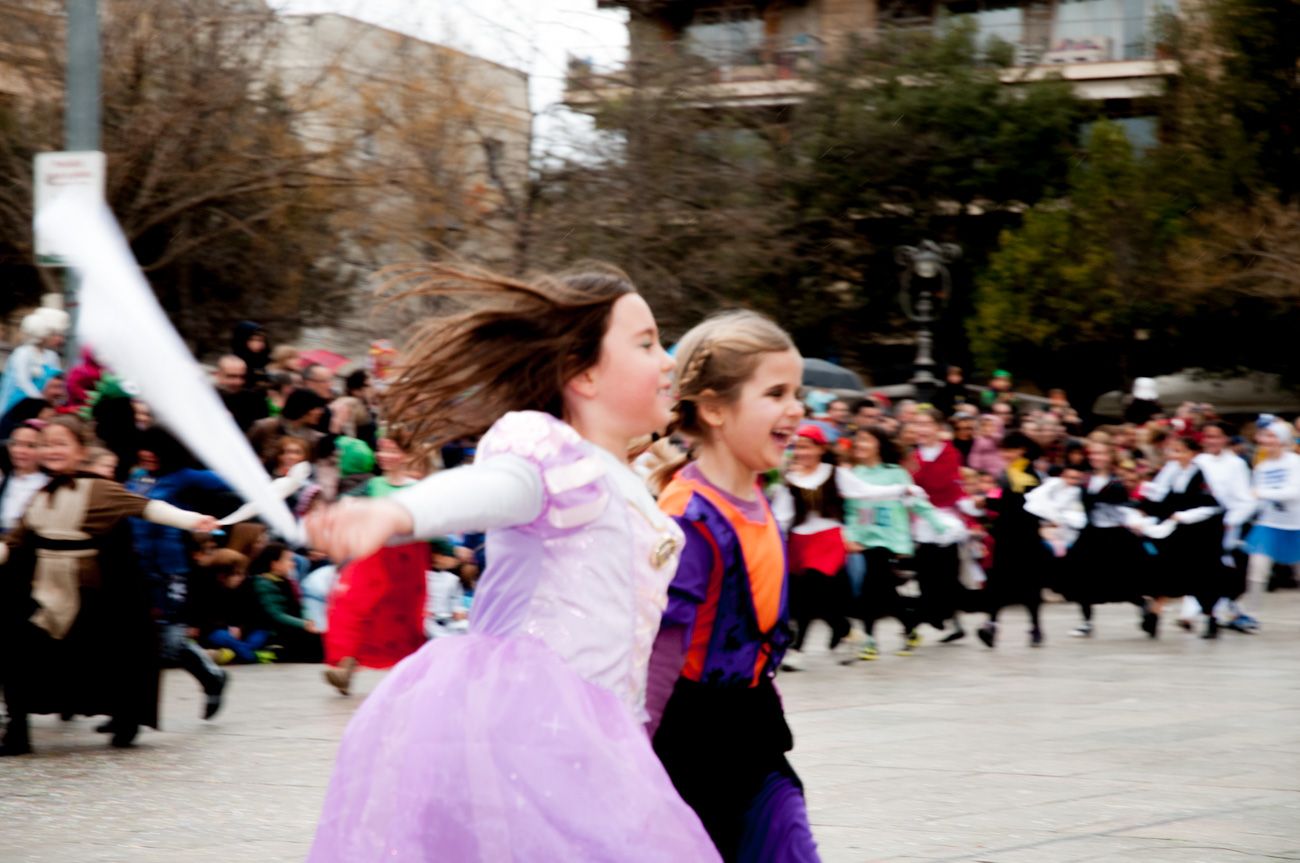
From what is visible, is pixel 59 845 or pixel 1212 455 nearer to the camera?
pixel 59 845

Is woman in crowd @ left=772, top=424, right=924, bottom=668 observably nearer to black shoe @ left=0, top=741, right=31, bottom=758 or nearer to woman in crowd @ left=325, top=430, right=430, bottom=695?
woman in crowd @ left=325, top=430, right=430, bottom=695

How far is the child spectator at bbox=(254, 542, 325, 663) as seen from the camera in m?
12.7

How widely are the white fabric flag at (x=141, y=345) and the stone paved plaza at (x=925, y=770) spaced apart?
11.8ft

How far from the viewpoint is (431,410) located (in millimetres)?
3295

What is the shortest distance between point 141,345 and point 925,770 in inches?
224

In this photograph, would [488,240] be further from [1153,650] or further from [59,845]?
[59,845]

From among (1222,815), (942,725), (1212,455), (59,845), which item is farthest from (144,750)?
(1212,455)

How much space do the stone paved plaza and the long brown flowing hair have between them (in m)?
2.85

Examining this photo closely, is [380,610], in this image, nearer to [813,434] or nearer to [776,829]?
[813,434]

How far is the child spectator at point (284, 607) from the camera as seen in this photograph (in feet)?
41.8

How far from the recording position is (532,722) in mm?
2900

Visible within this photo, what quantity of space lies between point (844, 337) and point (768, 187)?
10.9 m

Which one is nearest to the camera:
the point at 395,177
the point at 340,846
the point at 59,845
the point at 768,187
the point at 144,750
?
the point at 340,846

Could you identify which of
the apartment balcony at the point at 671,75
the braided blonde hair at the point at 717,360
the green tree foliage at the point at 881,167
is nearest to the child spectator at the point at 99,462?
the braided blonde hair at the point at 717,360
